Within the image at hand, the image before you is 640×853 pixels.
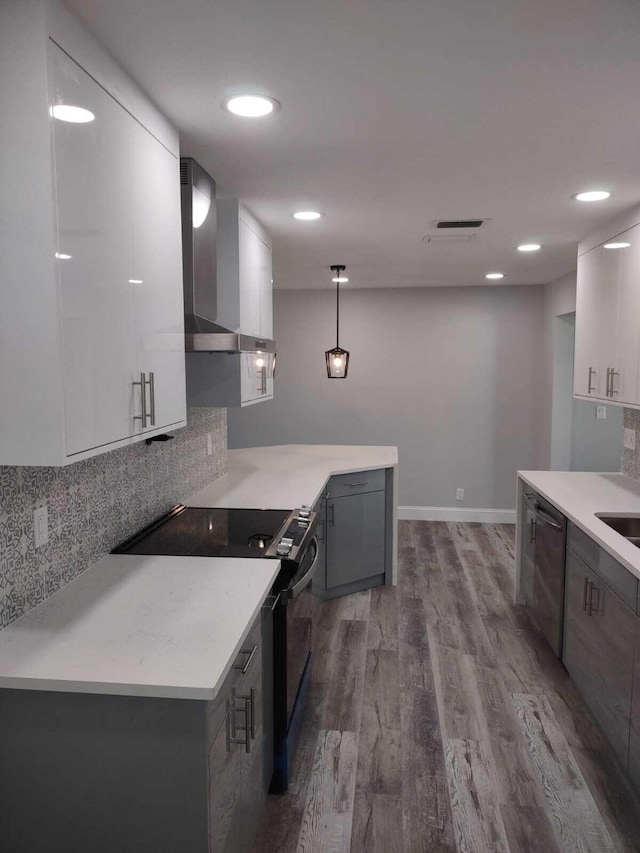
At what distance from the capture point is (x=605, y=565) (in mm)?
2469

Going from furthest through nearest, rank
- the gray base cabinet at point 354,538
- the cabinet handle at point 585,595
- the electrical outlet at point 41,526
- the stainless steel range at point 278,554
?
the gray base cabinet at point 354,538 → the cabinet handle at point 585,595 → the stainless steel range at point 278,554 → the electrical outlet at point 41,526

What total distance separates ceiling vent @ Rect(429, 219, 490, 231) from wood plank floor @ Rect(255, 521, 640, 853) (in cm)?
229

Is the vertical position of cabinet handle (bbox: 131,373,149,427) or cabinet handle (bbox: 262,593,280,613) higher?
cabinet handle (bbox: 131,373,149,427)

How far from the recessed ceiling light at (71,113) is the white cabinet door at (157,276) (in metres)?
0.27

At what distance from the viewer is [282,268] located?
4.93 meters

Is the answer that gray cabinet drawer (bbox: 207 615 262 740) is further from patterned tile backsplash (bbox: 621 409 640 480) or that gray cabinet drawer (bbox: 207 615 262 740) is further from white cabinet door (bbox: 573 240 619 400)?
patterned tile backsplash (bbox: 621 409 640 480)

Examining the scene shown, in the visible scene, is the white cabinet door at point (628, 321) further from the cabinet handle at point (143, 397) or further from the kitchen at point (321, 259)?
the cabinet handle at point (143, 397)

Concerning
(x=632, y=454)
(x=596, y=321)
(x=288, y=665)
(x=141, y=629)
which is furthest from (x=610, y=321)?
(x=141, y=629)

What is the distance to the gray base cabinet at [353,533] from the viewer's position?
3.96 m

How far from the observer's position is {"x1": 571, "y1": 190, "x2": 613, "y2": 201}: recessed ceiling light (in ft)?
8.90

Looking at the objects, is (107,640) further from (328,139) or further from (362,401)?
(362,401)

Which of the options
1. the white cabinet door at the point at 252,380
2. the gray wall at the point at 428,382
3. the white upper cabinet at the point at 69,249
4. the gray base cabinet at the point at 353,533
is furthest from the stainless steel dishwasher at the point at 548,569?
the gray wall at the point at 428,382

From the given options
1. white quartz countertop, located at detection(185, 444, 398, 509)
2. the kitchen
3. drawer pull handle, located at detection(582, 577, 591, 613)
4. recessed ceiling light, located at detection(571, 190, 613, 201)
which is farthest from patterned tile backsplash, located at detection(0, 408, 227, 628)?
recessed ceiling light, located at detection(571, 190, 613, 201)

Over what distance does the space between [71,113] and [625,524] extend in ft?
8.92
